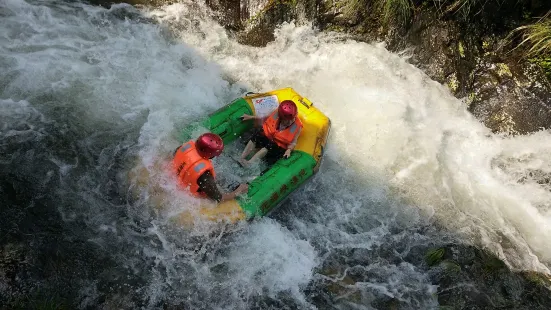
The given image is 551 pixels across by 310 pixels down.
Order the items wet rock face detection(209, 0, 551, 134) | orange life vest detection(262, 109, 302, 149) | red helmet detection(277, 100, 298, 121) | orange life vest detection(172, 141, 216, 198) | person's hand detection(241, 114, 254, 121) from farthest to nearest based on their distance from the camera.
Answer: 1. wet rock face detection(209, 0, 551, 134)
2. person's hand detection(241, 114, 254, 121)
3. orange life vest detection(262, 109, 302, 149)
4. red helmet detection(277, 100, 298, 121)
5. orange life vest detection(172, 141, 216, 198)

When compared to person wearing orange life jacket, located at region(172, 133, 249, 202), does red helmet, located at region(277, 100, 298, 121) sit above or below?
above

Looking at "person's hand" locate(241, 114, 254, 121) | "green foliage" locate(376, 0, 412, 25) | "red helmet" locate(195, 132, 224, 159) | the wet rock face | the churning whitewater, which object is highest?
"green foliage" locate(376, 0, 412, 25)

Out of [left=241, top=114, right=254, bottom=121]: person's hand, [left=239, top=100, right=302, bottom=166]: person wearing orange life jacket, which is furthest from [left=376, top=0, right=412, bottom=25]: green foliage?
[left=241, top=114, right=254, bottom=121]: person's hand

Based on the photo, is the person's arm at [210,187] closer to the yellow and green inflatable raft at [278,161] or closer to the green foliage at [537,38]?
the yellow and green inflatable raft at [278,161]

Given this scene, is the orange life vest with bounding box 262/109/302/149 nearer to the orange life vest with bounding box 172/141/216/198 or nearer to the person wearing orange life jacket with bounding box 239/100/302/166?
the person wearing orange life jacket with bounding box 239/100/302/166

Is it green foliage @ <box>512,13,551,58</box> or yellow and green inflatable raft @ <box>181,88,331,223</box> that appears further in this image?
green foliage @ <box>512,13,551,58</box>

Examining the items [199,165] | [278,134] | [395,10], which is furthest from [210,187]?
[395,10]

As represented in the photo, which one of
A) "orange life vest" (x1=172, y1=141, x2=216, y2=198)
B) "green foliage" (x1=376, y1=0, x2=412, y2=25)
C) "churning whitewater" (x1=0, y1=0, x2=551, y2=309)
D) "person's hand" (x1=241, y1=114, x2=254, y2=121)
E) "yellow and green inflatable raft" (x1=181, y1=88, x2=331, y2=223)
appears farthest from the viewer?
"green foliage" (x1=376, y1=0, x2=412, y2=25)

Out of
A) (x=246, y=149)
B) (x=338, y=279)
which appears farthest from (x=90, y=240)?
(x=338, y=279)
